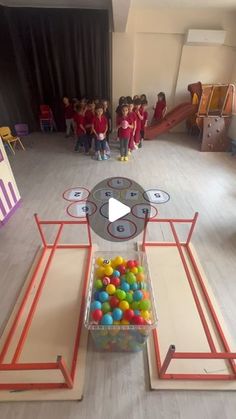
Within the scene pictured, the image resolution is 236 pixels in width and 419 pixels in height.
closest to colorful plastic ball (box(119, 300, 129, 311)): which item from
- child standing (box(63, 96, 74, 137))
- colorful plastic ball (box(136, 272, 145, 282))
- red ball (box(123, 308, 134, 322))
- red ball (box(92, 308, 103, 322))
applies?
red ball (box(123, 308, 134, 322))

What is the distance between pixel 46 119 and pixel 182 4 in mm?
3705

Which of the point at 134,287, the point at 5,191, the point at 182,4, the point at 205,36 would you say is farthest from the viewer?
the point at 205,36

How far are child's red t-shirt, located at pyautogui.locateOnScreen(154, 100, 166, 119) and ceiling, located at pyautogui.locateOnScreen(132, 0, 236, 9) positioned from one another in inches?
67.2

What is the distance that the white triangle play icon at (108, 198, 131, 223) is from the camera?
2912 mm

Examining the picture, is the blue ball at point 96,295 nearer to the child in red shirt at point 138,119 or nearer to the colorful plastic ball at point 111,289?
the colorful plastic ball at point 111,289

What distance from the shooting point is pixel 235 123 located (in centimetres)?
458

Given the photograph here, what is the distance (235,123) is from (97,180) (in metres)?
3.08

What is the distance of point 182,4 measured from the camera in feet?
14.3

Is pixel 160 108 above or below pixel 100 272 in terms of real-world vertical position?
above

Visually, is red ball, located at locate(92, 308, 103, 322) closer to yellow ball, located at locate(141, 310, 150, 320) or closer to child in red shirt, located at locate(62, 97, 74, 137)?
yellow ball, located at locate(141, 310, 150, 320)

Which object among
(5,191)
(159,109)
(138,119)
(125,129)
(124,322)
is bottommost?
(124,322)

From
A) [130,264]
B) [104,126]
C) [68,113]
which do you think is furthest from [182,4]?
[130,264]

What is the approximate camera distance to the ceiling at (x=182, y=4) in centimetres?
418

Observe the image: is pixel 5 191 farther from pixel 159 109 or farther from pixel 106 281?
pixel 159 109
